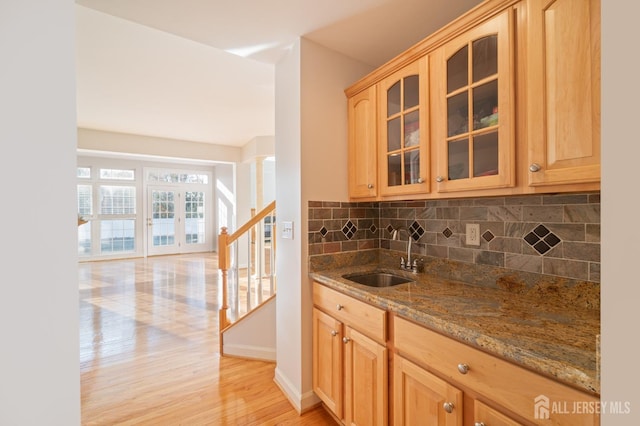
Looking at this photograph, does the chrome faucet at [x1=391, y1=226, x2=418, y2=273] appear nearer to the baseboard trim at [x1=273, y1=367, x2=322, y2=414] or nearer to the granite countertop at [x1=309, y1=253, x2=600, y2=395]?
the granite countertop at [x1=309, y1=253, x2=600, y2=395]

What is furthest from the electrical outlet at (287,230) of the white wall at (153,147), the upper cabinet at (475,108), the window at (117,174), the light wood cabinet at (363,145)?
the window at (117,174)

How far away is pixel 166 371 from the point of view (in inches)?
90.0

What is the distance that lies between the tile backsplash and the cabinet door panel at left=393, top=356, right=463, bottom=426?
2.43ft

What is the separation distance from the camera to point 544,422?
0.75m

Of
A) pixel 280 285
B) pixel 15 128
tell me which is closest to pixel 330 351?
pixel 280 285

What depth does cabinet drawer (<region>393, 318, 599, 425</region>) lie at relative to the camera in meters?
0.71

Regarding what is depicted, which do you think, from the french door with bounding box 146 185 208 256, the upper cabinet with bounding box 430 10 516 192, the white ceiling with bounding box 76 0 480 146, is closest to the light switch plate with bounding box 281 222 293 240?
the upper cabinet with bounding box 430 10 516 192

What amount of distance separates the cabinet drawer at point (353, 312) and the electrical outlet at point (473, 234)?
2.32 feet

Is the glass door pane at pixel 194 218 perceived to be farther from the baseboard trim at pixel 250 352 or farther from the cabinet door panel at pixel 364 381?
the cabinet door panel at pixel 364 381

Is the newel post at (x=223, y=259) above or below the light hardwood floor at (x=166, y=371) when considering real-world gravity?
above

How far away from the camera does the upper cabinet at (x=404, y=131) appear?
146 cm

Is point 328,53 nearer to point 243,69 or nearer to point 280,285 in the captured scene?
point 243,69

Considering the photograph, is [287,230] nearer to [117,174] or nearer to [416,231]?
[416,231]

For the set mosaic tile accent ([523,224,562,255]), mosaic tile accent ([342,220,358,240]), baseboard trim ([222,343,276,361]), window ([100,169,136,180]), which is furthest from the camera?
window ([100,169,136,180])
